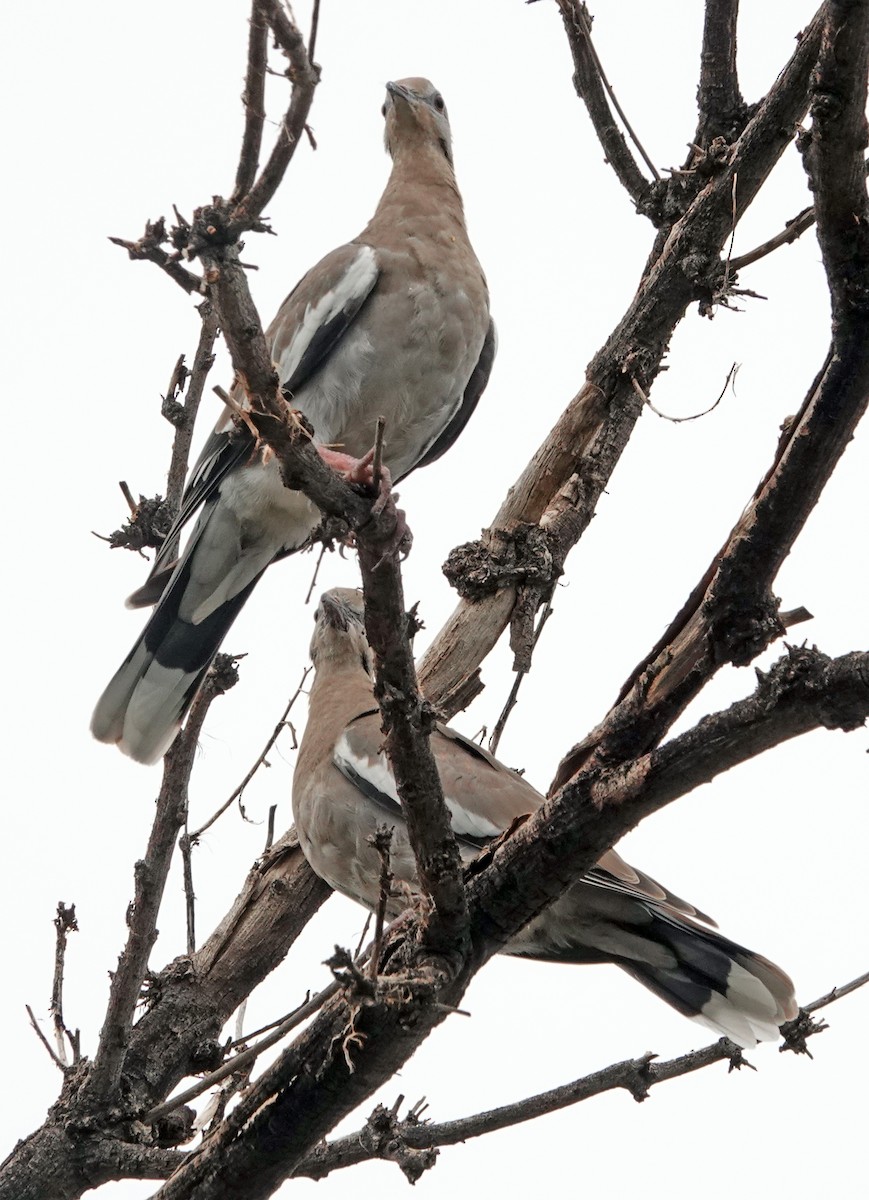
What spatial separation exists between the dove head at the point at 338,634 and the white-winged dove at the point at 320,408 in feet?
0.92

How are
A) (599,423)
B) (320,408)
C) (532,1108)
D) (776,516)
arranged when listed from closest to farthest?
(776,516), (532,1108), (599,423), (320,408)

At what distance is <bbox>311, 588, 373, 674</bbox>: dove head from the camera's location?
4.71 metres

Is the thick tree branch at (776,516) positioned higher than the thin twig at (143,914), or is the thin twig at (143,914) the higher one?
the thick tree branch at (776,516)

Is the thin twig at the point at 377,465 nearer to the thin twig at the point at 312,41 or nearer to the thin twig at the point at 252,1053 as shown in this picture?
the thin twig at the point at 312,41

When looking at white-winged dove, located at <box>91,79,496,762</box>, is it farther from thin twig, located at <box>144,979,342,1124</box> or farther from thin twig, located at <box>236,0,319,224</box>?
thin twig, located at <box>236,0,319,224</box>

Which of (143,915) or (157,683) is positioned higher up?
(157,683)

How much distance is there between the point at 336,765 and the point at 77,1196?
126 centimetres

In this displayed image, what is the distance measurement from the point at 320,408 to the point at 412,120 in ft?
4.58

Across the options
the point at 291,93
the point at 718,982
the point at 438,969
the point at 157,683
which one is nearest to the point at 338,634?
the point at 157,683

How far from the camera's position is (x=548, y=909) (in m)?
2.62

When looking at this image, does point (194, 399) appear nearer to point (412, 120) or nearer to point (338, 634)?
point (338, 634)

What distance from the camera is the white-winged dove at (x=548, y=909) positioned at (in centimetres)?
300

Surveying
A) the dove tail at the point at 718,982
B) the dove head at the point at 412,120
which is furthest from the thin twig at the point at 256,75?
the dove head at the point at 412,120

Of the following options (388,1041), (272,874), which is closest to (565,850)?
(388,1041)
